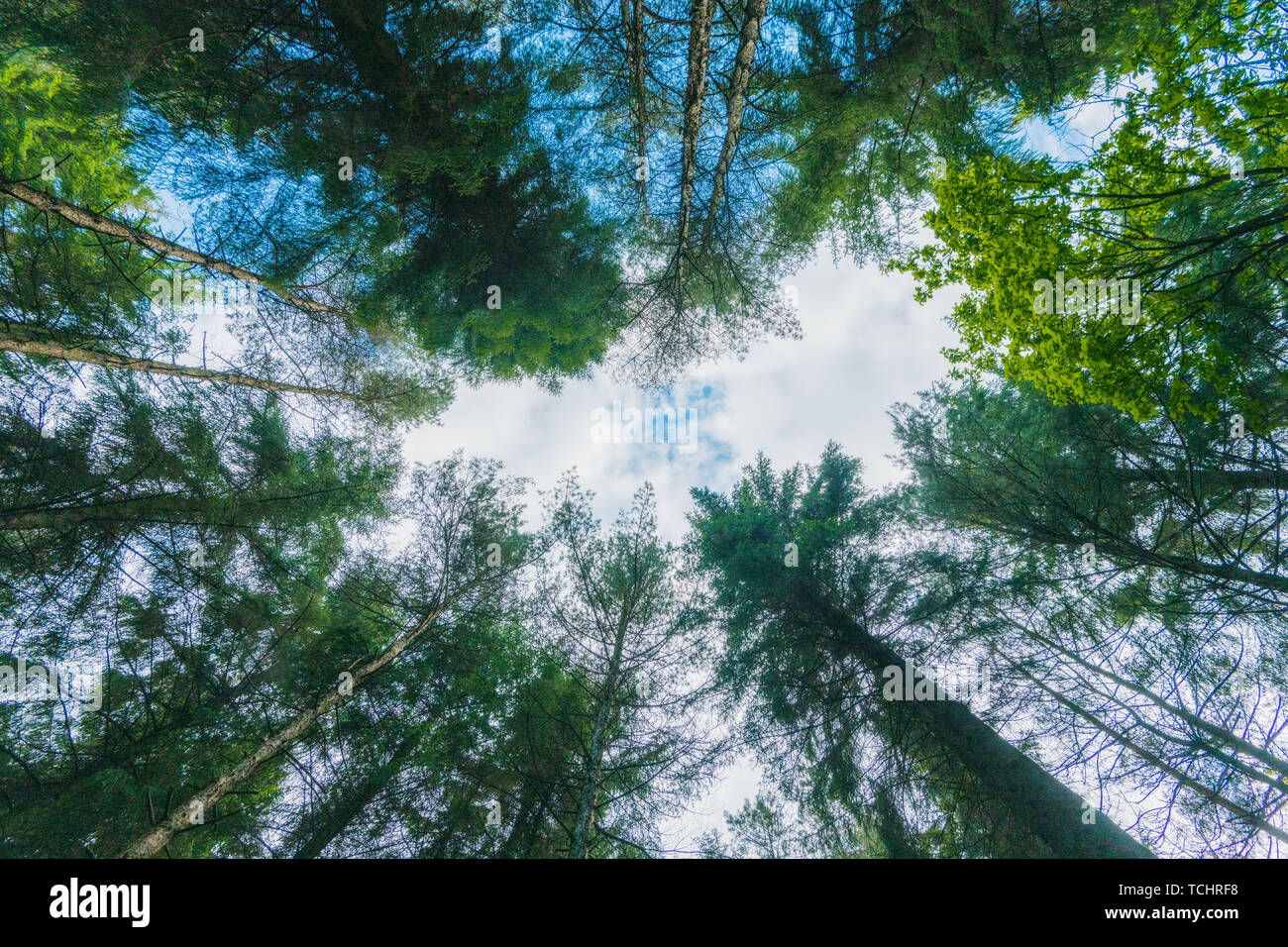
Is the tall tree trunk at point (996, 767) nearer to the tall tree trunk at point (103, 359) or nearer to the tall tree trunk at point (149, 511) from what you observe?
the tall tree trunk at point (149, 511)

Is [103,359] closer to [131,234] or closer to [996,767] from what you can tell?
[131,234]

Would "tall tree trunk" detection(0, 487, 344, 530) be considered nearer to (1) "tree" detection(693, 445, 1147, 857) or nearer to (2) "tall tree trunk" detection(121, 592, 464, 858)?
(2) "tall tree trunk" detection(121, 592, 464, 858)

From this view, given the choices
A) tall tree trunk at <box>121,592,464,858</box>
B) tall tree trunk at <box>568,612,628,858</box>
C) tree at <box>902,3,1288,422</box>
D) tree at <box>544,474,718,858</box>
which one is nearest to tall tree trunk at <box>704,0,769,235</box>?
tree at <box>902,3,1288,422</box>

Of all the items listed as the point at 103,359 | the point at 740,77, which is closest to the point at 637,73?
Result: the point at 740,77

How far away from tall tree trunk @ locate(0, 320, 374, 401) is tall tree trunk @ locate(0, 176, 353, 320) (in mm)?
1348

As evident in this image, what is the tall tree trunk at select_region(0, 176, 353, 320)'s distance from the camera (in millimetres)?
4164

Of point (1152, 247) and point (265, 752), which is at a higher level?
point (1152, 247)

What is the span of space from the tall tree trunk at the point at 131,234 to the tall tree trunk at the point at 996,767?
31.7 feet

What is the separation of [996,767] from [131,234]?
11751mm

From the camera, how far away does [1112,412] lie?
5180 mm

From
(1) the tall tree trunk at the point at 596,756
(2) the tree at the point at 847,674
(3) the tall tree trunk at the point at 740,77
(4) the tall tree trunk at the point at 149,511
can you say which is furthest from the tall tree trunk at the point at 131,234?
(2) the tree at the point at 847,674

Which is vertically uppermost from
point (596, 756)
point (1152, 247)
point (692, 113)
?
point (692, 113)

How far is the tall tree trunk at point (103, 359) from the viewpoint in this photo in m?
4.52

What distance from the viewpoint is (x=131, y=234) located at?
458 cm
